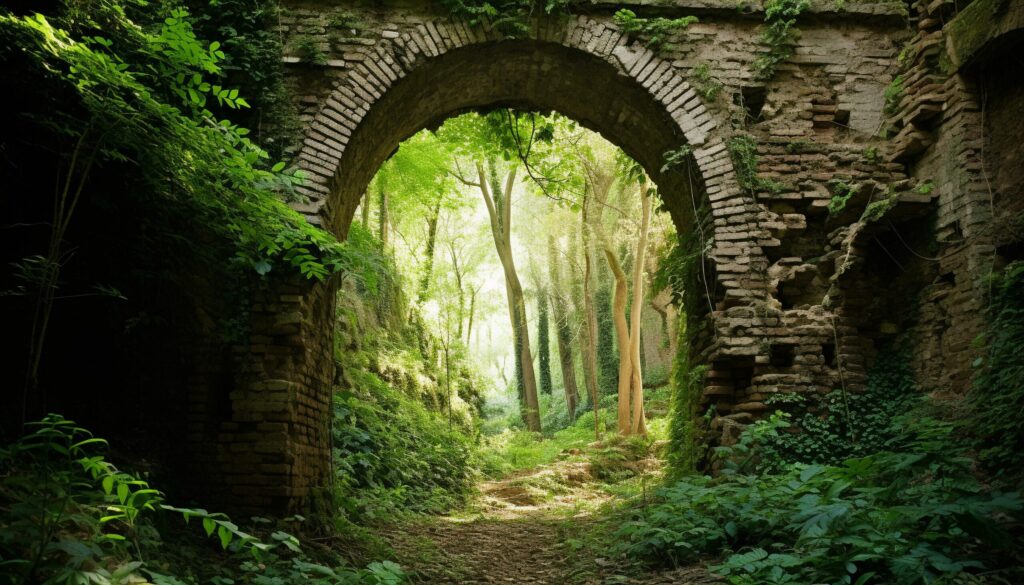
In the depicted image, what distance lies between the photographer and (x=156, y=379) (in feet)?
18.5

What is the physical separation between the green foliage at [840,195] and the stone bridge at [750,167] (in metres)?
0.03

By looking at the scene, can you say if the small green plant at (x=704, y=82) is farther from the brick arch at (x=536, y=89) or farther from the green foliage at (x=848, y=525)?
the green foliage at (x=848, y=525)

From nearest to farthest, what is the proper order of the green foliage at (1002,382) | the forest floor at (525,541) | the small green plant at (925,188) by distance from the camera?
1. the green foliage at (1002,382)
2. the forest floor at (525,541)
3. the small green plant at (925,188)

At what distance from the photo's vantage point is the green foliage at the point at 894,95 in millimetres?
6984

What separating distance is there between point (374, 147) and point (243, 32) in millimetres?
1849

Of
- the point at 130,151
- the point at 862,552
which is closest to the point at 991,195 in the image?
the point at 862,552

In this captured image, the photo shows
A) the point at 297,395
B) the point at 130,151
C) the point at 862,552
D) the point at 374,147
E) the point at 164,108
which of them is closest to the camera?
the point at 862,552

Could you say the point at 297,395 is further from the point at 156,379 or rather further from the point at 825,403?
the point at 825,403

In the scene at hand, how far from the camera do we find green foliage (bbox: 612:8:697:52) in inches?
281

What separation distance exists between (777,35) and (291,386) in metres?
6.68

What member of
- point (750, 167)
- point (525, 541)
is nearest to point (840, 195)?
point (750, 167)

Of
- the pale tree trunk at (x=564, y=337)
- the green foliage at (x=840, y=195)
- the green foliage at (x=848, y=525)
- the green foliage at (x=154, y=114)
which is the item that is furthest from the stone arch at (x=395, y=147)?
the pale tree trunk at (x=564, y=337)

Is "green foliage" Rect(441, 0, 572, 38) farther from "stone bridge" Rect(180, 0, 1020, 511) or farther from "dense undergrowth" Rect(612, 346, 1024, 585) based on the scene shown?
"dense undergrowth" Rect(612, 346, 1024, 585)

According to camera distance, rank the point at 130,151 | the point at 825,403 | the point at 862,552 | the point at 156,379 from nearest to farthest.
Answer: the point at 862,552 → the point at 130,151 → the point at 156,379 → the point at 825,403
